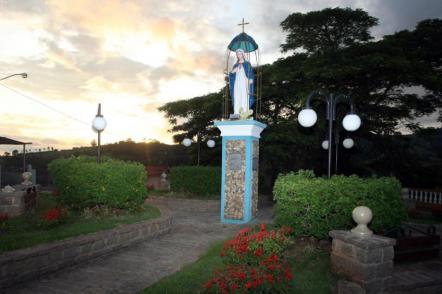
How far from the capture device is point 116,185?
393 inches

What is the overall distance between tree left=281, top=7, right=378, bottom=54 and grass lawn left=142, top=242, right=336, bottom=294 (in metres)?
15.4

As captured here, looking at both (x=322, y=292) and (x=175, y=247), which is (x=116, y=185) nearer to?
(x=175, y=247)

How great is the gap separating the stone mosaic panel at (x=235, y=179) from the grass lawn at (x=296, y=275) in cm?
495

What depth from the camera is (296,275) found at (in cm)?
655

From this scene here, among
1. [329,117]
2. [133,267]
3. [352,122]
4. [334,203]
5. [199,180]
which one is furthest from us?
[199,180]

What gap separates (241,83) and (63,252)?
8560mm

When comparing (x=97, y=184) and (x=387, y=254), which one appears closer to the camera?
(x=387, y=254)

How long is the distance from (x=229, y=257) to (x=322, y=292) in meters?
1.82

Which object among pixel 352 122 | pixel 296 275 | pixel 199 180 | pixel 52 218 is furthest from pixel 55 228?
pixel 199 180

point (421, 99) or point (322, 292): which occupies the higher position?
point (421, 99)

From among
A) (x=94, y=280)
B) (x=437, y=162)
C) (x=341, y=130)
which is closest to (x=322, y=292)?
(x=94, y=280)

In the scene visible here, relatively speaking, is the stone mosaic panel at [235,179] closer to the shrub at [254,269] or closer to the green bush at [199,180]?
the green bush at [199,180]

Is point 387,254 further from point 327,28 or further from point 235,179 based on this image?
point 327,28

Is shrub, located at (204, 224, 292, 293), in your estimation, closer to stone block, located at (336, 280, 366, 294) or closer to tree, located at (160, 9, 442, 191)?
stone block, located at (336, 280, 366, 294)
